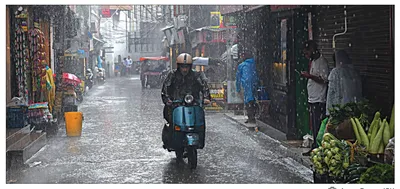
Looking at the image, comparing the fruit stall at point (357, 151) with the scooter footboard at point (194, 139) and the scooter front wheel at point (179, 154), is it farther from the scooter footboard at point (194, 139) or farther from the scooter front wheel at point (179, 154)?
the scooter front wheel at point (179, 154)

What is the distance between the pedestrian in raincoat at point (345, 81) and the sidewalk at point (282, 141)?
115cm

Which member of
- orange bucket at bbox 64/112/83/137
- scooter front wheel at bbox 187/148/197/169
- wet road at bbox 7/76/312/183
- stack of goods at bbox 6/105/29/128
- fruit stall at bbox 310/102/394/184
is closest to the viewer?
fruit stall at bbox 310/102/394/184

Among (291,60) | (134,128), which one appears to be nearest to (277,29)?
(291,60)

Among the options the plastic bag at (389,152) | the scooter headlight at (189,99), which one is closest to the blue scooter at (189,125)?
the scooter headlight at (189,99)

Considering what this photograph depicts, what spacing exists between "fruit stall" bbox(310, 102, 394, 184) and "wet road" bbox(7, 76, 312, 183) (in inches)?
46.8

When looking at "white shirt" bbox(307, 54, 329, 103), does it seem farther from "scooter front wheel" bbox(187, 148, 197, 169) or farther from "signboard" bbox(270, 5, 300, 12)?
"scooter front wheel" bbox(187, 148, 197, 169)

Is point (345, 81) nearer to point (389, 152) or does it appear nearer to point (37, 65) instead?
point (389, 152)

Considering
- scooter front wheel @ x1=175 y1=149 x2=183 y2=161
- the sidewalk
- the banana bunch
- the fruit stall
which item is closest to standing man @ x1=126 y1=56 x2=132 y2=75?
the sidewalk

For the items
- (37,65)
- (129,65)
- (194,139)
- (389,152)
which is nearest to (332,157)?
(389,152)

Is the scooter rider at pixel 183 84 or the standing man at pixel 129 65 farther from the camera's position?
the standing man at pixel 129 65

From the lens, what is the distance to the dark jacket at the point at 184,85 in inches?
374

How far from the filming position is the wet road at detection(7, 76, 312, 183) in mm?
8750

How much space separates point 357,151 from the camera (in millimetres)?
7141

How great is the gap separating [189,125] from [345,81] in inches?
93.8
